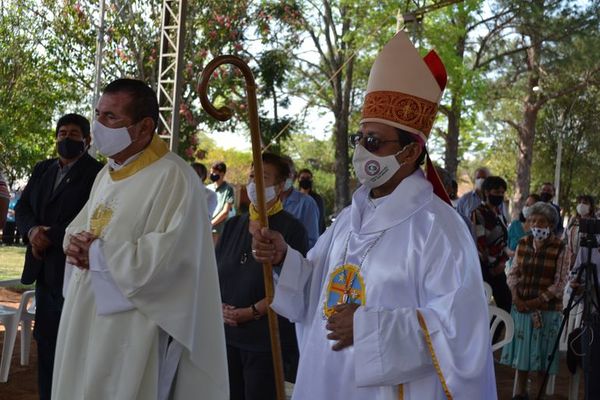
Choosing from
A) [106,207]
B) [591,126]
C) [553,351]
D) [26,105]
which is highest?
[591,126]

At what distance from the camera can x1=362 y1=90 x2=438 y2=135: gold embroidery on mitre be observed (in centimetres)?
342

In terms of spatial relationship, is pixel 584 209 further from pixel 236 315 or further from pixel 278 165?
pixel 236 315

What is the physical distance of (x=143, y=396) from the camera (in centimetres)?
399

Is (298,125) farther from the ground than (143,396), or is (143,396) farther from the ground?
(298,125)

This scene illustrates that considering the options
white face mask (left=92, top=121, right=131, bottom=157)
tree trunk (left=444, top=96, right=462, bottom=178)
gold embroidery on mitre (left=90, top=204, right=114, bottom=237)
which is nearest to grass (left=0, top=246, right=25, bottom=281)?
gold embroidery on mitre (left=90, top=204, right=114, bottom=237)

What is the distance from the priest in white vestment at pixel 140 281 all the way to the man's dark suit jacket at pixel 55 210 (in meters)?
1.19

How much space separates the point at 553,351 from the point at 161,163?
428 cm

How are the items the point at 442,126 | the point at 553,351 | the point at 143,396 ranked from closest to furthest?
the point at 143,396 → the point at 553,351 → the point at 442,126

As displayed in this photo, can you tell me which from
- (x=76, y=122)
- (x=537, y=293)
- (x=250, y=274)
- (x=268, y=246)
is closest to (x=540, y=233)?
(x=537, y=293)

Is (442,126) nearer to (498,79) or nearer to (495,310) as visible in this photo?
(498,79)

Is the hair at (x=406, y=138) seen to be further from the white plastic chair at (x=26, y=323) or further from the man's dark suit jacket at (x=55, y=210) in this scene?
the white plastic chair at (x=26, y=323)

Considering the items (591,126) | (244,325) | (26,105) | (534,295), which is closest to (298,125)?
(26,105)

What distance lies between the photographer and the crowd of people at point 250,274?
3.09 m

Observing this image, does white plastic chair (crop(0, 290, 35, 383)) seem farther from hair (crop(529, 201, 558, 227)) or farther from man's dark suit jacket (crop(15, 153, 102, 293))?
hair (crop(529, 201, 558, 227))
